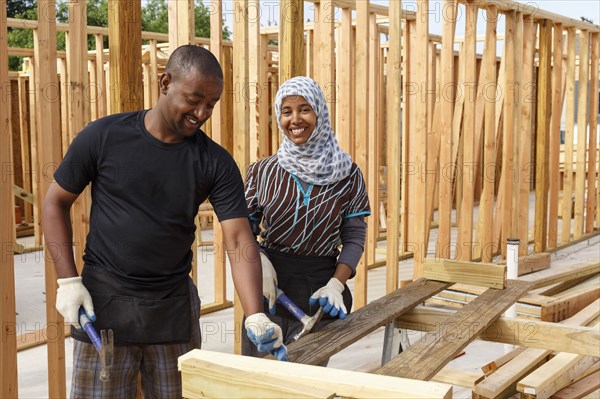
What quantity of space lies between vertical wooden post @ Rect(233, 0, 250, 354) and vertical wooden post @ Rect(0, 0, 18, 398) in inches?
57.7

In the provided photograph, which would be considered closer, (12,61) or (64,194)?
(64,194)

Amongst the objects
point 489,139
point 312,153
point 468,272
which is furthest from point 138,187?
point 489,139

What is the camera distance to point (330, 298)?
109 inches

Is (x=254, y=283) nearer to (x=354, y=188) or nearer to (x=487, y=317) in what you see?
(x=354, y=188)

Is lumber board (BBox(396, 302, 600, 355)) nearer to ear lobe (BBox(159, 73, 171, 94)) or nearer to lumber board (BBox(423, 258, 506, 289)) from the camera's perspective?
lumber board (BBox(423, 258, 506, 289))

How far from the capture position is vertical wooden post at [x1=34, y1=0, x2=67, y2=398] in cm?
307

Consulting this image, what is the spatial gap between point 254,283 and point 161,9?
32603 mm

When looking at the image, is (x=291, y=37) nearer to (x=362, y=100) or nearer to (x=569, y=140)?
(x=362, y=100)

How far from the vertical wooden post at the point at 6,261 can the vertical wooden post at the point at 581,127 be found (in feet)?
Result: 27.6

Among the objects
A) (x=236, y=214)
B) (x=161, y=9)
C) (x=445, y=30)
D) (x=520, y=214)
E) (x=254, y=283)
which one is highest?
(x=161, y=9)

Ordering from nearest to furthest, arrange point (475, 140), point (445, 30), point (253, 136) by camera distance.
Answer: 1. point (253, 136)
2. point (445, 30)
3. point (475, 140)

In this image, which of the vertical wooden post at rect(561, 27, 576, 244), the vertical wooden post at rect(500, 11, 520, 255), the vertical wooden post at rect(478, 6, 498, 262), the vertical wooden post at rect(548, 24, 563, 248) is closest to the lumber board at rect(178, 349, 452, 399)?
the vertical wooden post at rect(478, 6, 498, 262)

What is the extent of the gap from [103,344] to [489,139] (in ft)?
20.2

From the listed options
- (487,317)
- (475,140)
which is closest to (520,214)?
(475,140)
